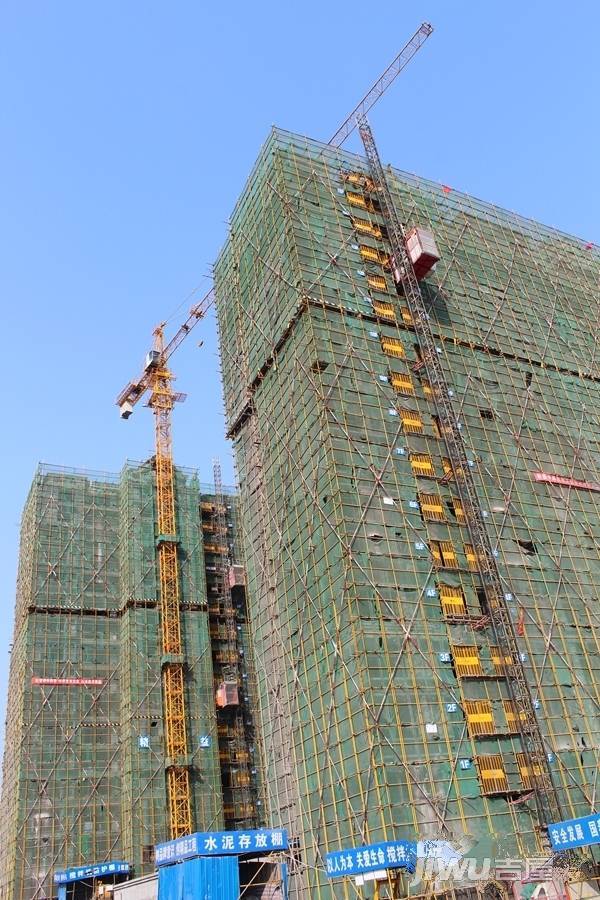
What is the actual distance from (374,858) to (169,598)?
36999mm

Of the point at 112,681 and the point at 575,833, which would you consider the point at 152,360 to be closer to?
the point at 112,681

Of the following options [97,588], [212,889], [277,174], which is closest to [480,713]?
[212,889]

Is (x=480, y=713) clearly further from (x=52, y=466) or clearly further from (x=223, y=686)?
(x=52, y=466)

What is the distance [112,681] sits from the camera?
203ft

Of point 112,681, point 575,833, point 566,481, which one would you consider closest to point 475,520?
point 566,481

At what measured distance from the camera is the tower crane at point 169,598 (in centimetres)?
5681

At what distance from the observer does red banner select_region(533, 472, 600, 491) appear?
46906mm

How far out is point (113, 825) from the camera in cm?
5697

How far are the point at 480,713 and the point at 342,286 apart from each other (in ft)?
82.0

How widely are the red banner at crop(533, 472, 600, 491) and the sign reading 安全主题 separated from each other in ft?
80.7

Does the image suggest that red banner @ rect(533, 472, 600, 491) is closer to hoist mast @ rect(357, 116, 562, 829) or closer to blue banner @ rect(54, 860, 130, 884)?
hoist mast @ rect(357, 116, 562, 829)

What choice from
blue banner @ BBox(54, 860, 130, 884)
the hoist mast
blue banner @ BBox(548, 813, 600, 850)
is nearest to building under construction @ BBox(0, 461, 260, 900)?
blue banner @ BBox(54, 860, 130, 884)

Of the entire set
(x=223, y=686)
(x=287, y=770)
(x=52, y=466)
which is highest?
(x=52, y=466)

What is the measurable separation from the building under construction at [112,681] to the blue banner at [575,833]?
33048mm
